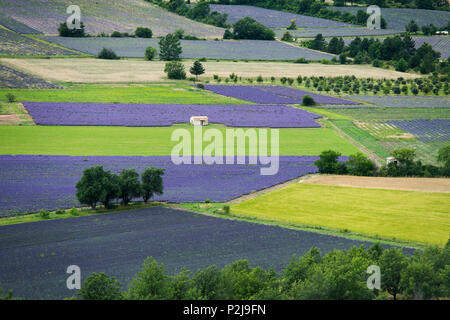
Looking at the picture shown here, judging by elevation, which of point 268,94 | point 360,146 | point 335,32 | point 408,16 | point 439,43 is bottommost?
point 360,146

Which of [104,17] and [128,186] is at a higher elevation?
[104,17]

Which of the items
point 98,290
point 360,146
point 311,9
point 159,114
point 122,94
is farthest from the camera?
point 311,9

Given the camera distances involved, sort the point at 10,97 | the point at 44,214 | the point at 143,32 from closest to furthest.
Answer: the point at 44,214
the point at 10,97
the point at 143,32

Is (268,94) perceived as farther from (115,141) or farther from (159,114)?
(115,141)

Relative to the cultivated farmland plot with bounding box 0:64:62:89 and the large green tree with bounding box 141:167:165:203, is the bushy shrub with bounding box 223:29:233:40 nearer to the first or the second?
the cultivated farmland plot with bounding box 0:64:62:89

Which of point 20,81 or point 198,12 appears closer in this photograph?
point 20,81

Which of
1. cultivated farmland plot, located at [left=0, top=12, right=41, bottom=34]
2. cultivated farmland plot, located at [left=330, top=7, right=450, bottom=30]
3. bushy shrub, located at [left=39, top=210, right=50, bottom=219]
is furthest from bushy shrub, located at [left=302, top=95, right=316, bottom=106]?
cultivated farmland plot, located at [left=330, top=7, right=450, bottom=30]

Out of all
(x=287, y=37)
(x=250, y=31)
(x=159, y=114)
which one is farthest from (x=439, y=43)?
(x=159, y=114)
